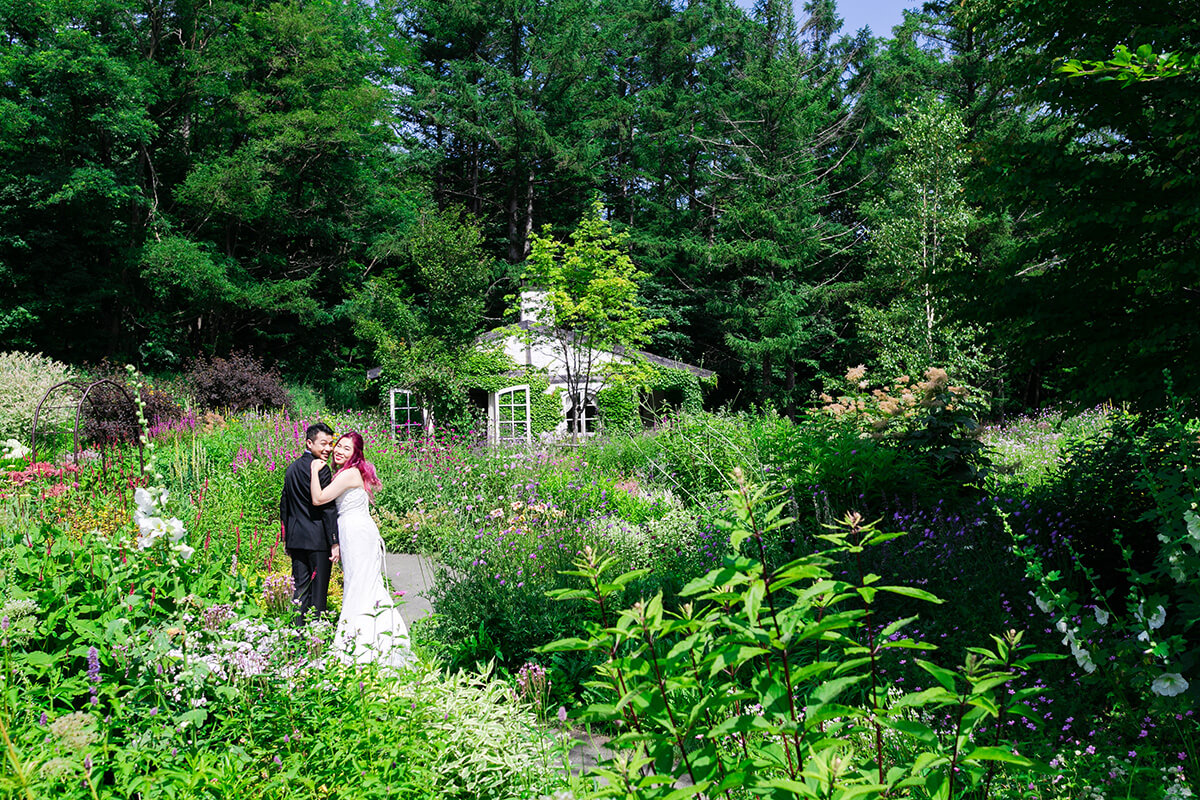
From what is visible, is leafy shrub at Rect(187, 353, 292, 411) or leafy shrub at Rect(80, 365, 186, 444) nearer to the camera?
leafy shrub at Rect(80, 365, 186, 444)

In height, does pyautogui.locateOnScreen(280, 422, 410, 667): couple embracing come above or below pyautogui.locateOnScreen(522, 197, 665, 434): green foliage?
below

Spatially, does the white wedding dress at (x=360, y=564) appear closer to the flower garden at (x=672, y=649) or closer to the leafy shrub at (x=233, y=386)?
the flower garden at (x=672, y=649)

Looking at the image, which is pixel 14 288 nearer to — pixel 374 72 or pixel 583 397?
pixel 374 72

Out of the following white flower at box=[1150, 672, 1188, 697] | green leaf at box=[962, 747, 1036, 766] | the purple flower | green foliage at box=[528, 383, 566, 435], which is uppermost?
green foliage at box=[528, 383, 566, 435]

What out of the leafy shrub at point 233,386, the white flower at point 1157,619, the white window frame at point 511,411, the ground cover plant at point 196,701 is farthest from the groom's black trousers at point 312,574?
the white window frame at point 511,411

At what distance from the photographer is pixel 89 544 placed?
10.4 ft

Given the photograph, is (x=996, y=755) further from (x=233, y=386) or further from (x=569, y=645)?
(x=233, y=386)

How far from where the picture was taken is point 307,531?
16.7ft

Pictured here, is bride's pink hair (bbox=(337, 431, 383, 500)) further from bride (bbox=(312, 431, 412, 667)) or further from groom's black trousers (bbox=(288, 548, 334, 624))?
groom's black trousers (bbox=(288, 548, 334, 624))

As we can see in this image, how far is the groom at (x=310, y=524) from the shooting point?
509 cm

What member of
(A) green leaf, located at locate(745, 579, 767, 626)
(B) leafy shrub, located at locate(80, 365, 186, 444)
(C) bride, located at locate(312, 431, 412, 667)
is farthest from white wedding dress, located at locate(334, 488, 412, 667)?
(B) leafy shrub, located at locate(80, 365, 186, 444)

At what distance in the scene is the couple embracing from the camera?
4.87m

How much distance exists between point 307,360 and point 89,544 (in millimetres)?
23860

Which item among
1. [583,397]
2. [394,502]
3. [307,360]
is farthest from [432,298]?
[307,360]
